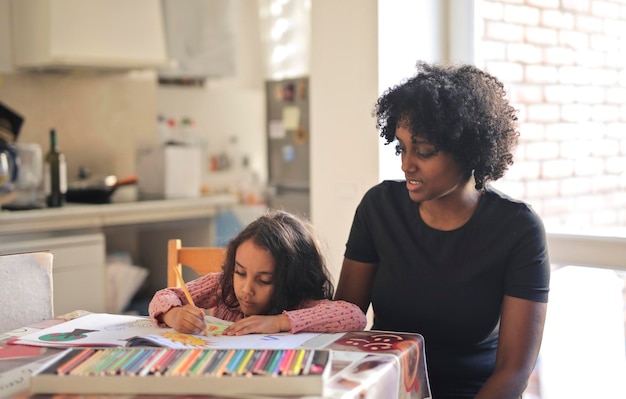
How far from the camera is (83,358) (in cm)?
106

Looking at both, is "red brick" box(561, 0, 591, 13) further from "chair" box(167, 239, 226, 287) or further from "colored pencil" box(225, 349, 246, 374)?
"colored pencil" box(225, 349, 246, 374)

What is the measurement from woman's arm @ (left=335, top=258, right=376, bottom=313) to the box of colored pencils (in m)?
0.65

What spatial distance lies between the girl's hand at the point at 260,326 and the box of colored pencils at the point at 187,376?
0.80 ft

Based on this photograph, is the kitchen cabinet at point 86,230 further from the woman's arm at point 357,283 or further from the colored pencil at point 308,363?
the colored pencil at point 308,363

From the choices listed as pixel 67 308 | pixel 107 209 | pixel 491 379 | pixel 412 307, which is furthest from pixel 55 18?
pixel 491 379

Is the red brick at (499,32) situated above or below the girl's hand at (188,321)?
above

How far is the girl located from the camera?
1.33 m

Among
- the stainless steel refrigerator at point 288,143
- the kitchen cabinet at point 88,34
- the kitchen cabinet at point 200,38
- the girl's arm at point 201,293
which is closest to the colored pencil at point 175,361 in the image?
the girl's arm at point 201,293

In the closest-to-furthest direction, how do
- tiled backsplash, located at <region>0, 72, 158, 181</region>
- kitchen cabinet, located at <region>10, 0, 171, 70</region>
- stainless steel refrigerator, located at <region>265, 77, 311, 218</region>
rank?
kitchen cabinet, located at <region>10, 0, 171, 70</region>
tiled backsplash, located at <region>0, 72, 158, 181</region>
stainless steel refrigerator, located at <region>265, 77, 311, 218</region>

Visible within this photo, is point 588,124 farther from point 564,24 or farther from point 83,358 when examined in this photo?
point 83,358

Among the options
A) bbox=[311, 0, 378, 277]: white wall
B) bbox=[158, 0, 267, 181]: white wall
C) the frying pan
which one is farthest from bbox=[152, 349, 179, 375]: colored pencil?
bbox=[158, 0, 267, 181]: white wall

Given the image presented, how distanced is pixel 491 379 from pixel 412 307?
22cm

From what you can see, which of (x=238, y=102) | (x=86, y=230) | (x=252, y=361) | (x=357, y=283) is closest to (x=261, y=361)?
(x=252, y=361)

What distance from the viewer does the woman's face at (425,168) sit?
1.50 metres
